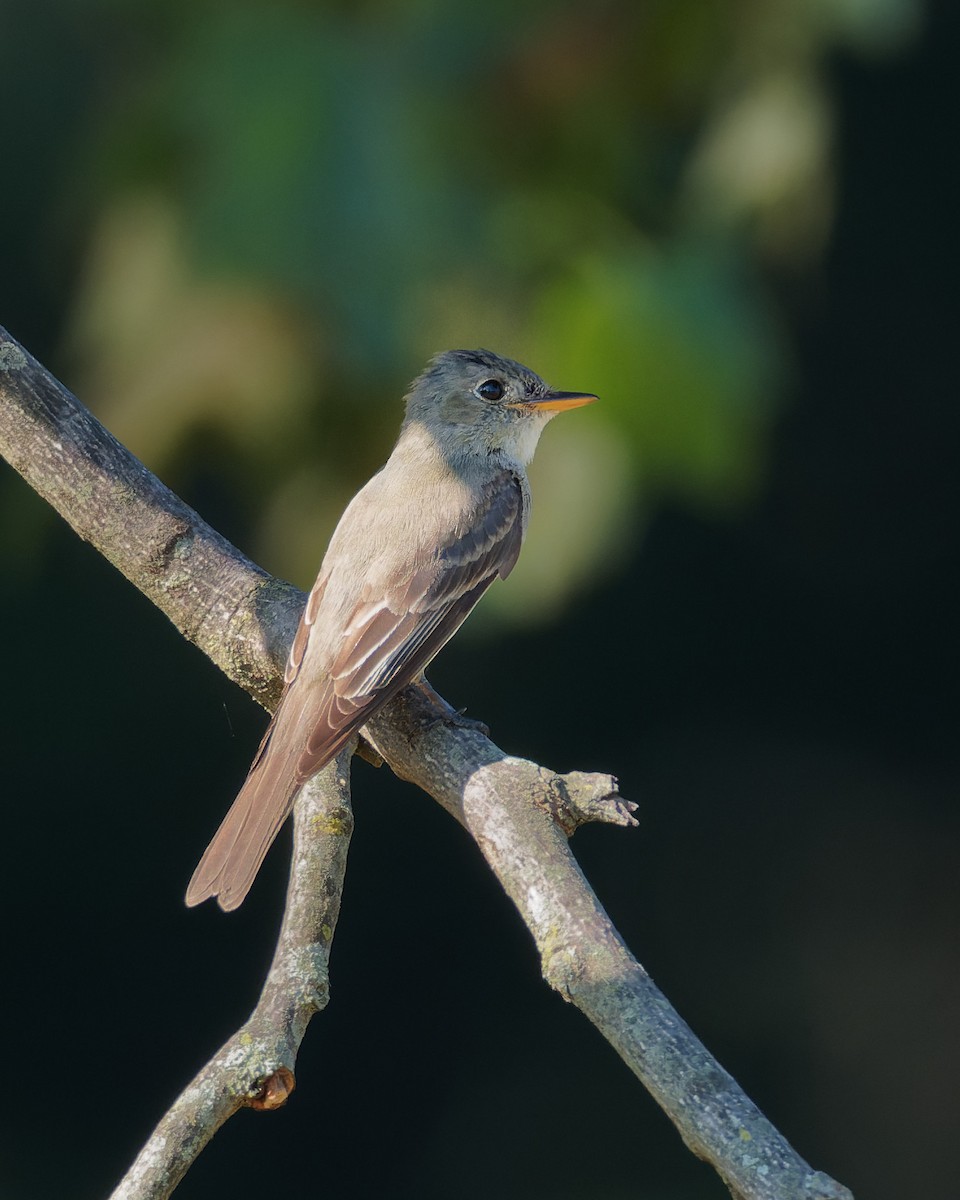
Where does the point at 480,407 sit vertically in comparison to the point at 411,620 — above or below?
above

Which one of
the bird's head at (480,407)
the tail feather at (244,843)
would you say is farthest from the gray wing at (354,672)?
the bird's head at (480,407)

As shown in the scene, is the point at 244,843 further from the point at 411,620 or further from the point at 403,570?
the point at 403,570

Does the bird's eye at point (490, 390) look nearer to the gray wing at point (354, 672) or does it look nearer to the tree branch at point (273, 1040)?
the gray wing at point (354, 672)

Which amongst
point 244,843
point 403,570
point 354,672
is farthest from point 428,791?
point 403,570

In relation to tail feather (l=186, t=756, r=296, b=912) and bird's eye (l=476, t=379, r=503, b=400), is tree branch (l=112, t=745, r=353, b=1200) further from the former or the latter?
bird's eye (l=476, t=379, r=503, b=400)

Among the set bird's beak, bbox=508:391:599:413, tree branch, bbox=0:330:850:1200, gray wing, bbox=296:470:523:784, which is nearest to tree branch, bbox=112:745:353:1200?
tree branch, bbox=0:330:850:1200

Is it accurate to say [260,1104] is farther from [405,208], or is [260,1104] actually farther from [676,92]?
A: [676,92]
